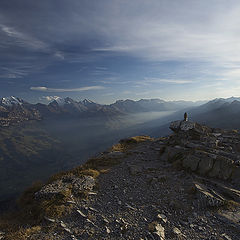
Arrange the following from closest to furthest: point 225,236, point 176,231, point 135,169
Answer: point 225,236 < point 176,231 < point 135,169

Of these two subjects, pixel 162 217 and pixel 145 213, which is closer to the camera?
pixel 162 217

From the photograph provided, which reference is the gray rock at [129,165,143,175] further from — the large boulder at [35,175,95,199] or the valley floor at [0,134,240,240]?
the large boulder at [35,175,95,199]

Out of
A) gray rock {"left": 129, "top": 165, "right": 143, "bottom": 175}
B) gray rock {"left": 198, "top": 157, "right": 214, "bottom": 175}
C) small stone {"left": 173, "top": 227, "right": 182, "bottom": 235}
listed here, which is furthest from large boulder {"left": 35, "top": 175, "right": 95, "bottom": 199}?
gray rock {"left": 198, "top": 157, "right": 214, "bottom": 175}

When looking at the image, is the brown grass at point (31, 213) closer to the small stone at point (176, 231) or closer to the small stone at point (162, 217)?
the small stone at point (162, 217)

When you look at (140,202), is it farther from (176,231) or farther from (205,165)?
(205,165)

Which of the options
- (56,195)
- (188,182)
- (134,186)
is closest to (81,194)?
(56,195)

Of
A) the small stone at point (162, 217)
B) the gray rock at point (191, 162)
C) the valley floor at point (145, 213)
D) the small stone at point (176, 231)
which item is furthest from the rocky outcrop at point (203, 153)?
the small stone at point (176, 231)

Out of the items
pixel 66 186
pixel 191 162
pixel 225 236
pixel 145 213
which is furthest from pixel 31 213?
pixel 191 162

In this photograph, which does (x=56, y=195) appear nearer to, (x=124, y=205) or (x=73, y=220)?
(x=73, y=220)

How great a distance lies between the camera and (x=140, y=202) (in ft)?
42.4

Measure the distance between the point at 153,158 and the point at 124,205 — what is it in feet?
36.9

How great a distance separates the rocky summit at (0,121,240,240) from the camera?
10.1m

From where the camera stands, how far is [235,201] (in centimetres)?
1297

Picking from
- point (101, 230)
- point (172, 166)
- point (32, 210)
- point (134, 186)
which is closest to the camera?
point (101, 230)
